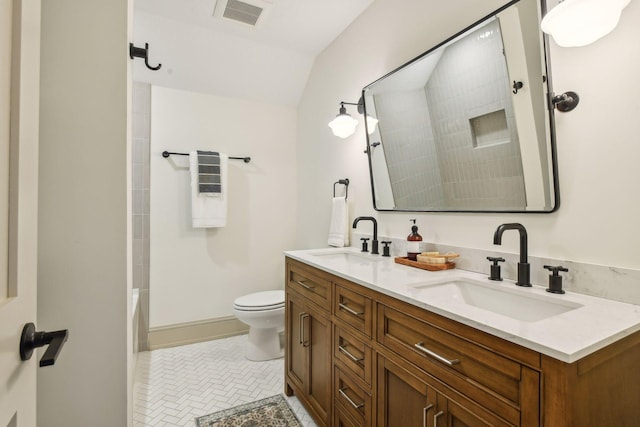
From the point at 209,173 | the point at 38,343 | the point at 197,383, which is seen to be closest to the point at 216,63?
the point at 209,173

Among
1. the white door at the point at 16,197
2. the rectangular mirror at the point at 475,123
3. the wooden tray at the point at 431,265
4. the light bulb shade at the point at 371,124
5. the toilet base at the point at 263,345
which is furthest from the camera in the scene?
the toilet base at the point at 263,345

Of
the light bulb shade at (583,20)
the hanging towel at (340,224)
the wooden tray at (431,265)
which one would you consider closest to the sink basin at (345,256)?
the hanging towel at (340,224)

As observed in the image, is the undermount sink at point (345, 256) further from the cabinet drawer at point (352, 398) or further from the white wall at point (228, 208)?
the white wall at point (228, 208)

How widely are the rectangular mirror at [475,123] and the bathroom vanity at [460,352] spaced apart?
0.39 metres

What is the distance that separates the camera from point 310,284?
166cm

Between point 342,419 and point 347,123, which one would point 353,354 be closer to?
point 342,419

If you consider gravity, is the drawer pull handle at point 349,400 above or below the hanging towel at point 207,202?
below

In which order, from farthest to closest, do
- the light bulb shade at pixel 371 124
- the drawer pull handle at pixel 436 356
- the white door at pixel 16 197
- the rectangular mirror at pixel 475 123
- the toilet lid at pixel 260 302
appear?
the toilet lid at pixel 260 302 < the light bulb shade at pixel 371 124 < the rectangular mirror at pixel 475 123 < the drawer pull handle at pixel 436 356 < the white door at pixel 16 197

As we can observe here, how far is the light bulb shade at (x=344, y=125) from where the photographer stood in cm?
206

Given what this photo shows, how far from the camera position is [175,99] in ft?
8.63

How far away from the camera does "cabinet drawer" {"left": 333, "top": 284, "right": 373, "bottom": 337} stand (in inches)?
46.9

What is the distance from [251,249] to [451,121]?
2.06 metres

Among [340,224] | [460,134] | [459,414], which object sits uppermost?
[460,134]

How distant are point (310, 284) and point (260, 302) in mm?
871
